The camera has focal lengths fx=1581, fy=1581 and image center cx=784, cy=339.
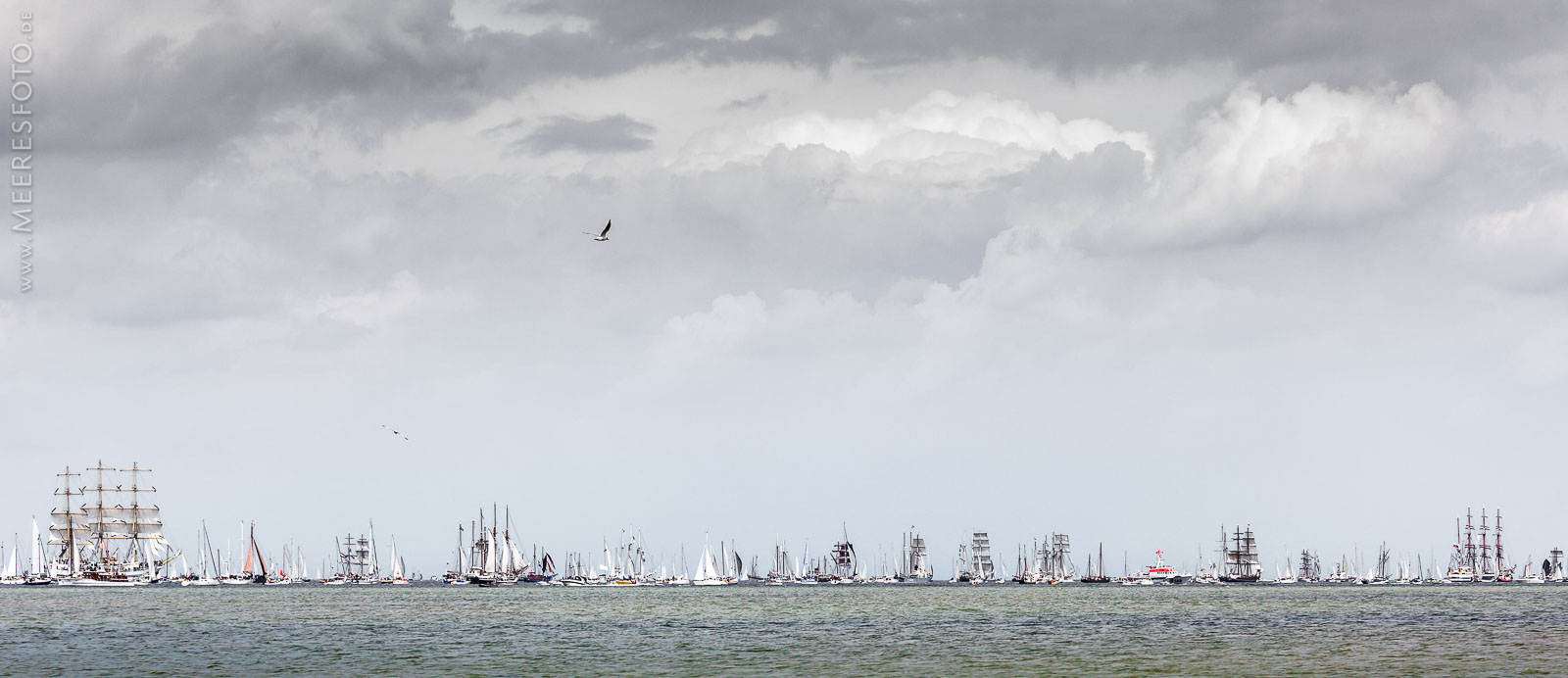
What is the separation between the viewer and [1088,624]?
130 metres

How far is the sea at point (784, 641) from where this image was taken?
81.7 meters

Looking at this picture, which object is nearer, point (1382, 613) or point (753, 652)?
point (753, 652)

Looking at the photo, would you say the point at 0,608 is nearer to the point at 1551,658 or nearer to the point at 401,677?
the point at 401,677

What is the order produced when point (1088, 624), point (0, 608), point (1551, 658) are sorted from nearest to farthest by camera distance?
point (1551, 658) → point (1088, 624) → point (0, 608)

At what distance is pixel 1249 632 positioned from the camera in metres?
114

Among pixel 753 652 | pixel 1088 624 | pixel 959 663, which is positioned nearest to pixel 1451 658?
pixel 959 663

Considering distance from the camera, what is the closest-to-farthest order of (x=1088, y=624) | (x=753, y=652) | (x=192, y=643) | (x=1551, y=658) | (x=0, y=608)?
(x=1551, y=658) < (x=753, y=652) < (x=192, y=643) < (x=1088, y=624) < (x=0, y=608)

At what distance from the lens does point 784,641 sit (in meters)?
106

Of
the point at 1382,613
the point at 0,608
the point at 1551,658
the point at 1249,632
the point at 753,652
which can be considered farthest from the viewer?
the point at 0,608

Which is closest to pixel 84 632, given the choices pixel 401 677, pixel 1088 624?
pixel 401 677

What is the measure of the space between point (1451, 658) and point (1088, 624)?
47.6 metres

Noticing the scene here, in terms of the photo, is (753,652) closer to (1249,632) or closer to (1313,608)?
(1249,632)

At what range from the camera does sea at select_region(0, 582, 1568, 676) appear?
8169cm

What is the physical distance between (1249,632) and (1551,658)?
3257 cm
